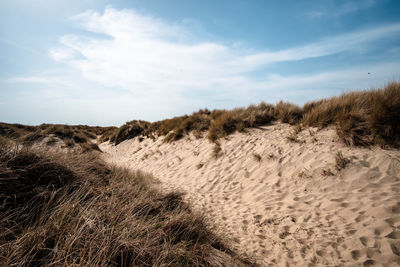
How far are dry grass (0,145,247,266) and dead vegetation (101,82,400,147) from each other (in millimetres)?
5033

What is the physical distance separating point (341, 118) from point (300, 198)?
10.4 ft

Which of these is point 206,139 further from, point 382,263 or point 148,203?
point 382,263

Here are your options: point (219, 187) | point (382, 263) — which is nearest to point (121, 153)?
point (219, 187)

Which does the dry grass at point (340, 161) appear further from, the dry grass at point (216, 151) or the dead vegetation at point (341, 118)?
the dry grass at point (216, 151)

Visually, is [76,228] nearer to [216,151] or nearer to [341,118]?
[216,151]

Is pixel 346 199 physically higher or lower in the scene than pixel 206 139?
lower

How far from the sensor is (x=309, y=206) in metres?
4.13

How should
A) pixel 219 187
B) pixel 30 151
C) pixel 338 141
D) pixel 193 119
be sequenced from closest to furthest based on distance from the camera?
pixel 30 151, pixel 338 141, pixel 219 187, pixel 193 119

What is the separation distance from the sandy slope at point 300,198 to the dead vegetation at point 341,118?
37 centimetres

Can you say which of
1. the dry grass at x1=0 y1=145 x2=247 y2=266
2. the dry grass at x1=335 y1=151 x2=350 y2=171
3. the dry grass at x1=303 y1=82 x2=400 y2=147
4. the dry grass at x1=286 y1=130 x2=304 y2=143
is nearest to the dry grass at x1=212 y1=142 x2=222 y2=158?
the dry grass at x1=286 y1=130 x2=304 y2=143

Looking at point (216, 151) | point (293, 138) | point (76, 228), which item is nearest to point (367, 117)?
point (293, 138)

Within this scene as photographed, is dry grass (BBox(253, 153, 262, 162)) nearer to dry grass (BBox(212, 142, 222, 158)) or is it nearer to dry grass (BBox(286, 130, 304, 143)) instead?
dry grass (BBox(286, 130, 304, 143))

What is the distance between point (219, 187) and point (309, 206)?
2.71m

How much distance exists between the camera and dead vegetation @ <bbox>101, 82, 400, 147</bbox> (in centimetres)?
502
